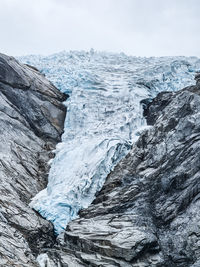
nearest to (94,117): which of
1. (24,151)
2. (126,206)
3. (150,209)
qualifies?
(24,151)

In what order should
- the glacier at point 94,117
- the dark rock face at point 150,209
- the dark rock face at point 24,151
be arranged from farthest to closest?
the glacier at point 94,117 → the dark rock face at point 24,151 → the dark rock face at point 150,209

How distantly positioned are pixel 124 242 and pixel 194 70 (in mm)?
15491

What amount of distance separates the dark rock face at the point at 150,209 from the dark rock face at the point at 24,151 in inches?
39.2

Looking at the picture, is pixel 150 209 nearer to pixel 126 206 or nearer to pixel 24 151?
pixel 126 206

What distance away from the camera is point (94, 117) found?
61.9 feet

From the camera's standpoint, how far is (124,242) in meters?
10.3

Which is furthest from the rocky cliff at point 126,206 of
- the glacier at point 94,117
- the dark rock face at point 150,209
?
the glacier at point 94,117

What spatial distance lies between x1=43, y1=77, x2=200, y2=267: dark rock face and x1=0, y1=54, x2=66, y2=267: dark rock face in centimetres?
100

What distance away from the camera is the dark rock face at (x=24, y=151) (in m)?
10.8

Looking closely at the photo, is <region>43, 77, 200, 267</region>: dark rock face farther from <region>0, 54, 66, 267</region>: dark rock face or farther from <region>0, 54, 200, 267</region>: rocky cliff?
<region>0, 54, 66, 267</region>: dark rock face

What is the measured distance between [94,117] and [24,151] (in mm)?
4882

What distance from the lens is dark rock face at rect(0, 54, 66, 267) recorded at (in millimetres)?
10773

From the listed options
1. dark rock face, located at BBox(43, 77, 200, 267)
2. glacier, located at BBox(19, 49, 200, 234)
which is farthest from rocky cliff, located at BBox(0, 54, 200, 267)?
glacier, located at BBox(19, 49, 200, 234)

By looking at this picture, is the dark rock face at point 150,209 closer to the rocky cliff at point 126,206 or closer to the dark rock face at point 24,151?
the rocky cliff at point 126,206
